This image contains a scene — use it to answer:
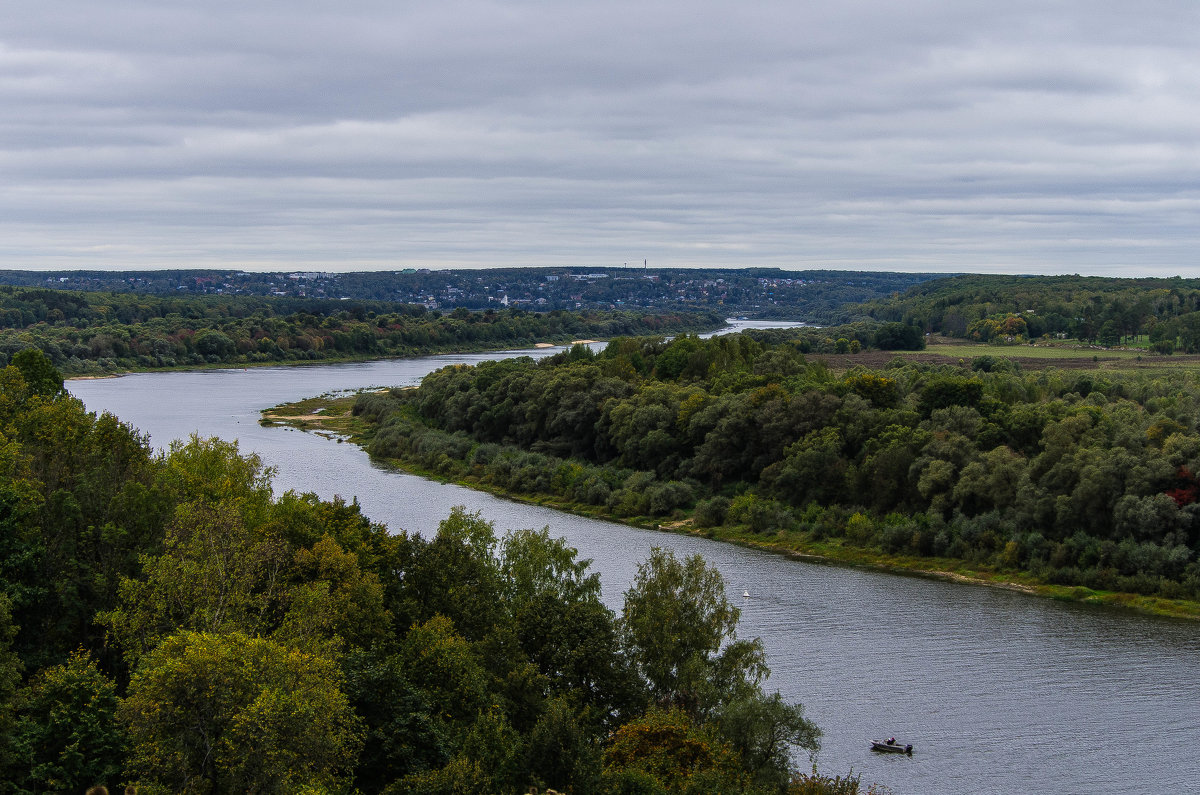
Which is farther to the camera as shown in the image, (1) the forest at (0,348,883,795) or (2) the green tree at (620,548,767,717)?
(2) the green tree at (620,548,767,717)

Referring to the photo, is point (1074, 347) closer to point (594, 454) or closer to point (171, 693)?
point (594, 454)

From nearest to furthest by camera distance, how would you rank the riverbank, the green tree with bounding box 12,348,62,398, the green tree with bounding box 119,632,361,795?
the green tree with bounding box 119,632,361,795
the riverbank
the green tree with bounding box 12,348,62,398

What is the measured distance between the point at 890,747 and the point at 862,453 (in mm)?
29066

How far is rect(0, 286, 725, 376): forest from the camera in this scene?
135 metres

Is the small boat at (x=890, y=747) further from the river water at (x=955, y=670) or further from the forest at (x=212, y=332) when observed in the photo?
the forest at (x=212, y=332)

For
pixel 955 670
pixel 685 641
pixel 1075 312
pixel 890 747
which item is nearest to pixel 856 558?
pixel 955 670

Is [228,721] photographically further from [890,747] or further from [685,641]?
[890,747]

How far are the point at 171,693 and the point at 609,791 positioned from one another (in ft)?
24.2

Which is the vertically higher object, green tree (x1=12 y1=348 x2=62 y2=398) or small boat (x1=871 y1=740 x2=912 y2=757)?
green tree (x1=12 y1=348 x2=62 y2=398)

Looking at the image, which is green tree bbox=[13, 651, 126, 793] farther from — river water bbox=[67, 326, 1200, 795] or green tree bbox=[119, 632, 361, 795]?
river water bbox=[67, 326, 1200, 795]

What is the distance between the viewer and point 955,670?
3447cm

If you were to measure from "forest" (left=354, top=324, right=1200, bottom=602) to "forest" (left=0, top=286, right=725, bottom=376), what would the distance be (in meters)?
68.0

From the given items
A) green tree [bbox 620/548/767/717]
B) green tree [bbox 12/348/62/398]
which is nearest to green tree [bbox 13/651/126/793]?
green tree [bbox 620/548/767/717]

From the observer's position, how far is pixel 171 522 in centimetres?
2748
